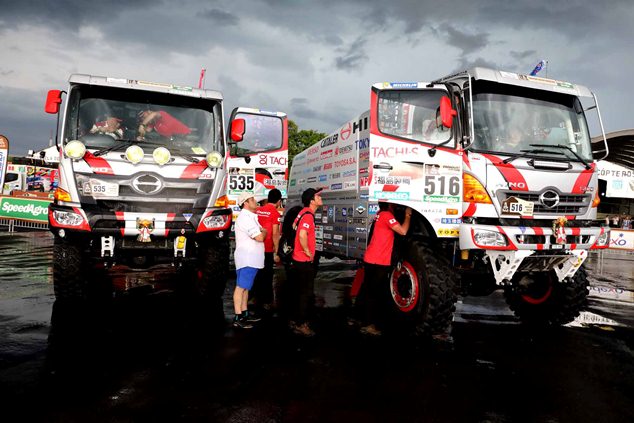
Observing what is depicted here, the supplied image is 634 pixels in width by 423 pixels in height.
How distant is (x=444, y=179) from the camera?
232 inches

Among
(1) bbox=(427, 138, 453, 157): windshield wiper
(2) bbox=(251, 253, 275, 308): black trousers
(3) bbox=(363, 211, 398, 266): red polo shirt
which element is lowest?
(2) bbox=(251, 253, 275, 308): black trousers

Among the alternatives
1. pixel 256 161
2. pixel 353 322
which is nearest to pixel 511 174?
pixel 353 322

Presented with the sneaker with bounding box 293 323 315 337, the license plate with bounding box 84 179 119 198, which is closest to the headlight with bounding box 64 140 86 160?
the license plate with bounding box 84 179 119 198

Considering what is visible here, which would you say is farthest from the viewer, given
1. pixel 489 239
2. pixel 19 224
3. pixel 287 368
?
pixel 19 224

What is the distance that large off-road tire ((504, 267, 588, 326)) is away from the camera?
20.7 ft

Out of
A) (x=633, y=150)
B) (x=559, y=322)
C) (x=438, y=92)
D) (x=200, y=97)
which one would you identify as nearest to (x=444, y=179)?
(x=438, y=92)

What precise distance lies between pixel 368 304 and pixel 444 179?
6.01ft

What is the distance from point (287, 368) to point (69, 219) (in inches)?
144

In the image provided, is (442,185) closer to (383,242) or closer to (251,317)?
(383,242)

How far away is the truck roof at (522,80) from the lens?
5.84m

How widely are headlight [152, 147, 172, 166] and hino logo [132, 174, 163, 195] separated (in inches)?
8.9

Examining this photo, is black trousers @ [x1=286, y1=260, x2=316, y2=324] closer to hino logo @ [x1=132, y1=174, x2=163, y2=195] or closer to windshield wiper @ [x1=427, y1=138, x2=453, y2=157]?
windshield wiper @ [x1=427, y1=138, x2=453, y2=157]

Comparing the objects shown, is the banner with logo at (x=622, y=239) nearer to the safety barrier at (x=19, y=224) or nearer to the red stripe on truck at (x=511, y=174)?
the red stripe on truck at (x=511, y=174)

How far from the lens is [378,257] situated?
5969mm
